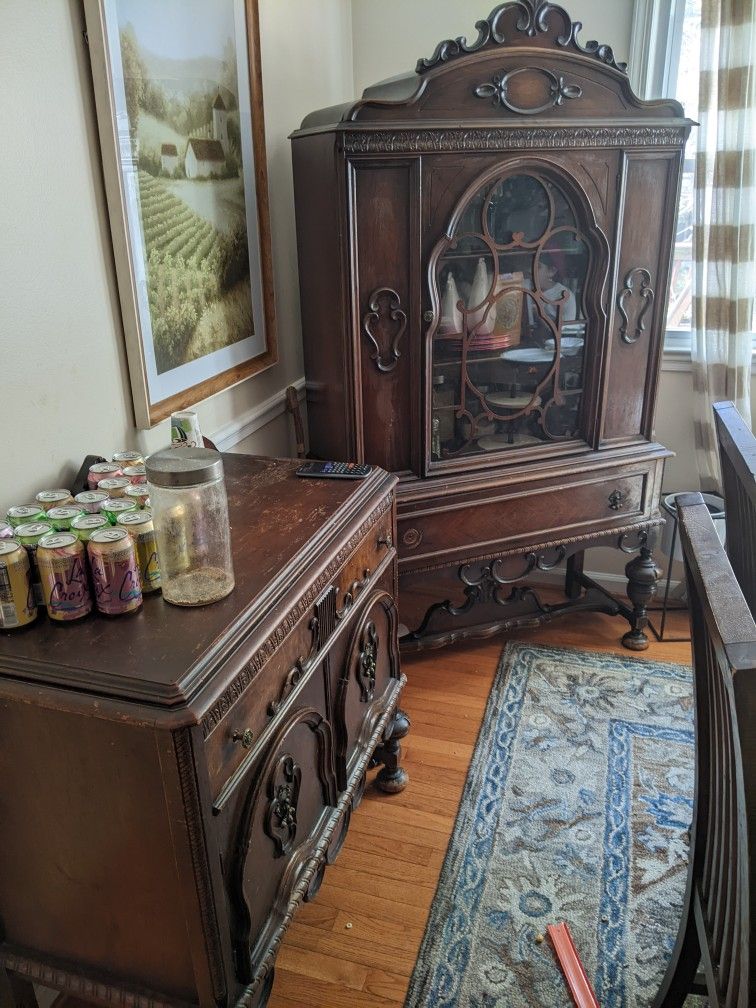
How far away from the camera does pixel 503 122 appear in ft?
6.13

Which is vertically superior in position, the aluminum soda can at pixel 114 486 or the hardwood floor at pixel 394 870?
the aluminum soda can at pixel 114 486

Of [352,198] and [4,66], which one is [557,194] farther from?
[4,66]

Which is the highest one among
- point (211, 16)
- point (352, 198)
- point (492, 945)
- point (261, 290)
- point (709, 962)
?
point (211, 16)

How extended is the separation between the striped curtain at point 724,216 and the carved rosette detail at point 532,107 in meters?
0.68

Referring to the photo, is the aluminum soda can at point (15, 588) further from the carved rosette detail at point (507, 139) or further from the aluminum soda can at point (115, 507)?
the carved rosette detail at point (507, 139)

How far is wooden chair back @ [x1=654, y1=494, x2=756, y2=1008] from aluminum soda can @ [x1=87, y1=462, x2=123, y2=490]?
858 millimetres

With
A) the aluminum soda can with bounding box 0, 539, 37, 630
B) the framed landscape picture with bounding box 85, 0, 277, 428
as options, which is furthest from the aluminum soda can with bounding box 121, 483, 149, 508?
the framed landscape picture with bounding box 85, 0, 277, 428

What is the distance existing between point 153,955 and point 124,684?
410 mm

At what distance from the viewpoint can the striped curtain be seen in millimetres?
2291

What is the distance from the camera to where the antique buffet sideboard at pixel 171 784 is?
0.92 meters

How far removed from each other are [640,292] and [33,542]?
1.79 metres

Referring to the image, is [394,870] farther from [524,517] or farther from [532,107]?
[532,107]

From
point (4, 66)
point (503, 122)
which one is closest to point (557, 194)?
point (503, 122)

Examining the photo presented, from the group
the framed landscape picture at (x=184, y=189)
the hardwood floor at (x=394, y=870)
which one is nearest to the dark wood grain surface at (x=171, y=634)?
the framed landscape picture at (x=184, y=189)
